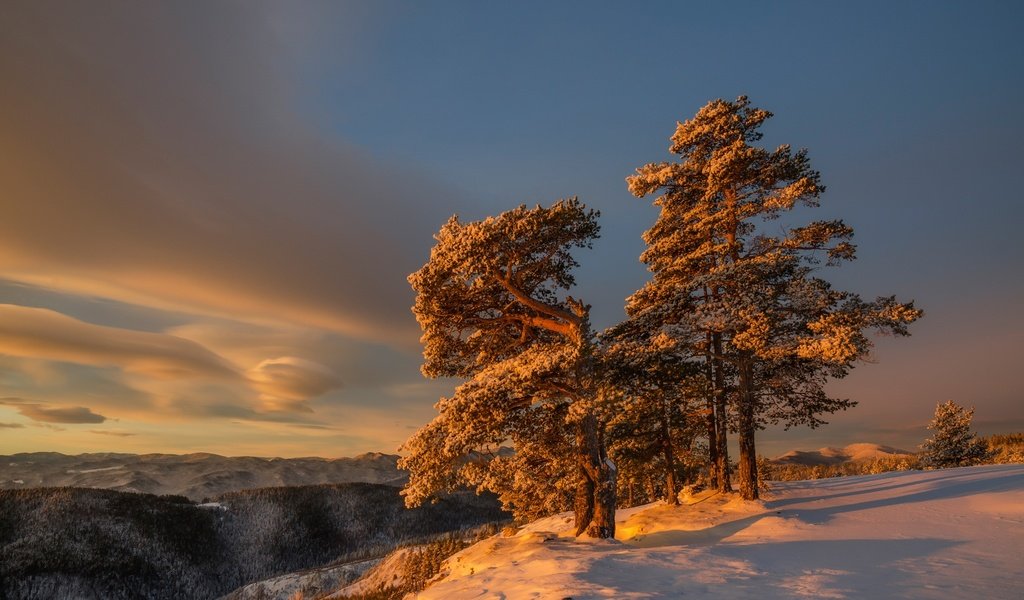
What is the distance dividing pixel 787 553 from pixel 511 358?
7.82 meters

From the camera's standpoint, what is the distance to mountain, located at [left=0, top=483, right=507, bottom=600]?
3331 cm

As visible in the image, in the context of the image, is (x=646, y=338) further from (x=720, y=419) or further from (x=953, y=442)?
(x=953, y=442)

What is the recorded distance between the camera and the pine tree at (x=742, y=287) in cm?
1572

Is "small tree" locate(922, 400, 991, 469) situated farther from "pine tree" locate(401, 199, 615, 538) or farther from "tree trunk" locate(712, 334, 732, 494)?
"pine tree" locate(401, 199, 615, 538)

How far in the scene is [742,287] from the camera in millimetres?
17094

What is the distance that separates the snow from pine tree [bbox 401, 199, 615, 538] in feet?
6.44

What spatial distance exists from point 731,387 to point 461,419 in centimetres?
1034

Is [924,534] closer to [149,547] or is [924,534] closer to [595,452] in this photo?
[595,452]

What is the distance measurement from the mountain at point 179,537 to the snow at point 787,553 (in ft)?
58.3

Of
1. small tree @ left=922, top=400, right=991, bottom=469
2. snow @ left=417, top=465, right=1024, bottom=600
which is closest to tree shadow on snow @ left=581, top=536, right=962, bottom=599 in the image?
snow @ left=417, top=465, right=1024, bottom=600

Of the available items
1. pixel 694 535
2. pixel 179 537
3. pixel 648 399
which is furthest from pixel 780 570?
pixel 179 537

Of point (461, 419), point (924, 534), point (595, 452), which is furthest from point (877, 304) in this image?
point (461, 419)

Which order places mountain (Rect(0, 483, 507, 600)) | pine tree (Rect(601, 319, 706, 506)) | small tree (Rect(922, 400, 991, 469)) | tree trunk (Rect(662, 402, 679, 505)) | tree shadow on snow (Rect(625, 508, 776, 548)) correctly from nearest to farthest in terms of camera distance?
tree shadow on snow (Rect(625, 508, 776, 548)) → pine tree (Rect(601, 319, 706, 506)) → tree trunk (Rect(662, 402, 679, 505)) → mountain (Rect(0, 483, 507, 600)) → small tree (Rect(922, 400, 991, 469))

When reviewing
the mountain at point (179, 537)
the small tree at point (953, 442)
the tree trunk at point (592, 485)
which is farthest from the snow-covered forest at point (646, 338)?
the small tree at point (953, 442)
